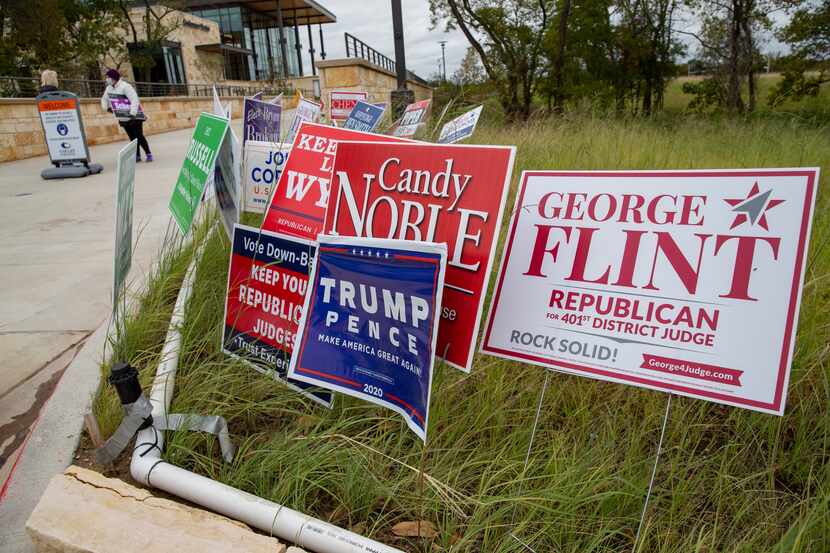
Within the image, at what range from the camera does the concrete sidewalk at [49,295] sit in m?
2.26

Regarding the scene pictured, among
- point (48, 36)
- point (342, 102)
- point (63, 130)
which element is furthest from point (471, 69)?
point (48, 36)

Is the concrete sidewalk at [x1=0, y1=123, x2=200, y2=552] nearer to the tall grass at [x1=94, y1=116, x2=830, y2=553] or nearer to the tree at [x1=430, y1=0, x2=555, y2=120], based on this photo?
the tall grass at [x1=94, y1=116, x2=830, y2=553]

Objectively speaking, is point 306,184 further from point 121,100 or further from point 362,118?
point 121,100

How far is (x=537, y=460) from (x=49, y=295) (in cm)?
367

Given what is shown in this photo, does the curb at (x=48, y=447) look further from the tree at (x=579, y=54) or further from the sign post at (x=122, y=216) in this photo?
the tree at (x=579, y=54)

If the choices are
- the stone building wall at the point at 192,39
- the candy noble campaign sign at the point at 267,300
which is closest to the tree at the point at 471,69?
the candy noble campaign sign at the point at 267,300

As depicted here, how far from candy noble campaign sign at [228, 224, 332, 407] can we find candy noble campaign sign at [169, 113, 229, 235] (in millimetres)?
515

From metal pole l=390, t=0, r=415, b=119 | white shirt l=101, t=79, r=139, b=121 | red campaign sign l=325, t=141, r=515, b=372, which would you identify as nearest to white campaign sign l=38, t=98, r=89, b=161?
white shirt l=101, t=79, r=139, b=121

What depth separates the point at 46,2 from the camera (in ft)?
67.1

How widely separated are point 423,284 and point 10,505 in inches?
68.4

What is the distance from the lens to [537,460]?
197 centimetres

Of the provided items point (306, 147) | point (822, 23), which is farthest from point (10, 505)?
point (822, 23)

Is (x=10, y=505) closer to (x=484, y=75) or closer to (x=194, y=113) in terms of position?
(x=484, y=75)

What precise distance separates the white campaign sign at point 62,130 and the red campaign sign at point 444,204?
918 centimetres
